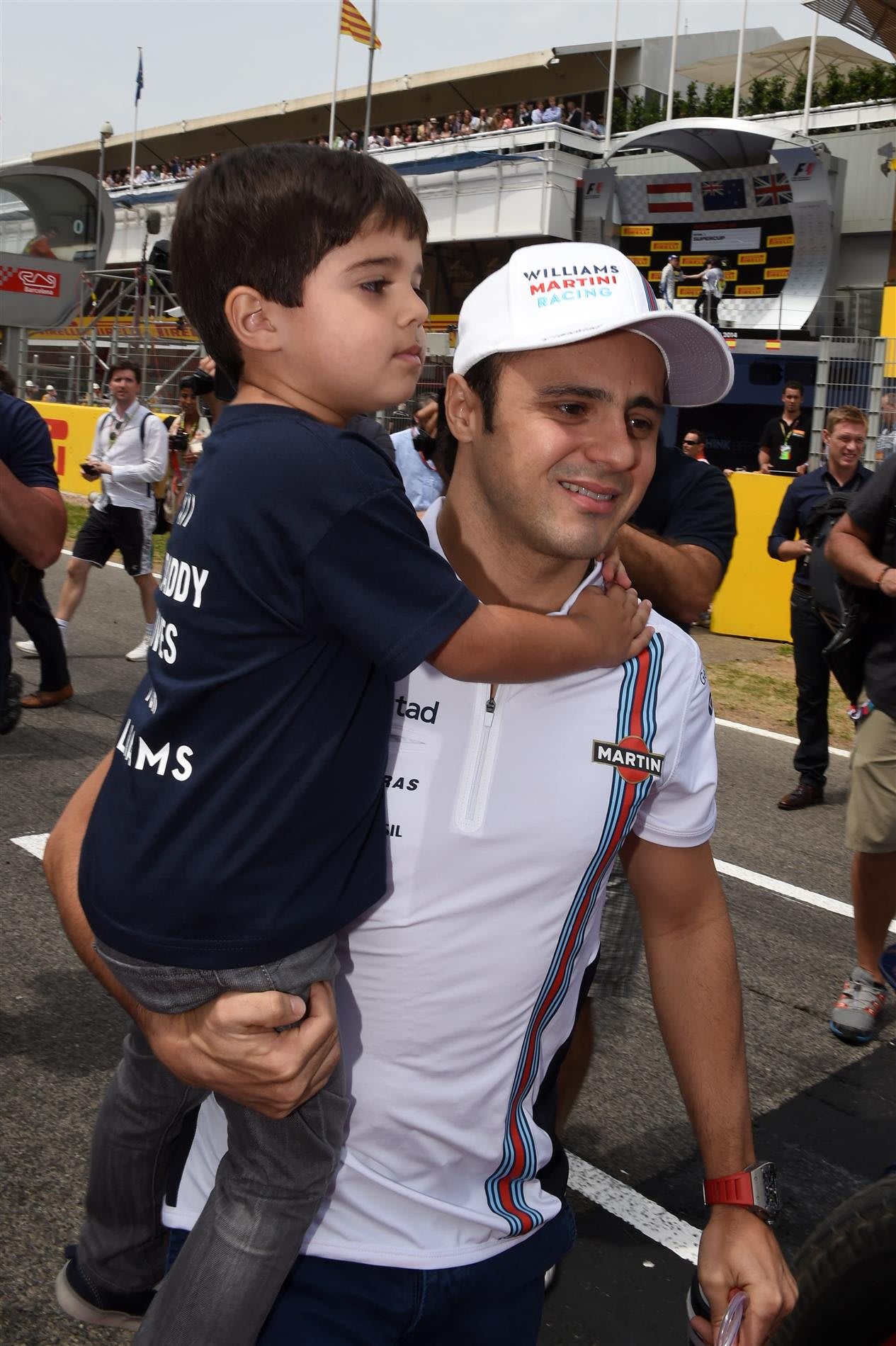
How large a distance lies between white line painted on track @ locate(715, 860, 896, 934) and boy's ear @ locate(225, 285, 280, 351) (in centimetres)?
450

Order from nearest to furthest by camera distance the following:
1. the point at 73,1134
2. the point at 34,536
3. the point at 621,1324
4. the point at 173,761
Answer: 1. the point at 173,761
2. the point at 621,1324
3. the point at 73,1134
4. the point at 34,536

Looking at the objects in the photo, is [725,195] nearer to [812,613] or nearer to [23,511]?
[812,613]

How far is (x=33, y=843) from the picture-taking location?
18.4 ft

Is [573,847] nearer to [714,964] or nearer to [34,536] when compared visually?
[714,964]

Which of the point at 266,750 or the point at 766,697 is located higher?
the point at 266,750

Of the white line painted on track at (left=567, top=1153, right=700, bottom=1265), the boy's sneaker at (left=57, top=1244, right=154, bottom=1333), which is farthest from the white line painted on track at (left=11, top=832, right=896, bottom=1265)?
the boy's sneaker at (left=57, top=1244, right=154, bottom=1333)

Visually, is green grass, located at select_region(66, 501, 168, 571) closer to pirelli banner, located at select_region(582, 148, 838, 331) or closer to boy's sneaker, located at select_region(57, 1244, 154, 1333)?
boy's sneaker, located at select_region(57, 1244, 154, 1333)

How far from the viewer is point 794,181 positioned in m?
28.2

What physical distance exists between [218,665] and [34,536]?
2.43m

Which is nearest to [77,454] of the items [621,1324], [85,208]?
[85,208]

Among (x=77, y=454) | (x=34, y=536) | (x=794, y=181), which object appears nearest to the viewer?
(x=34, y=536)

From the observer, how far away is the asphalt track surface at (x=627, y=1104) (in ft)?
9.72

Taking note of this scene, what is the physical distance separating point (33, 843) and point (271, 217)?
439cm

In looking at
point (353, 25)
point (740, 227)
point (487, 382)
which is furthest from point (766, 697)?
point (353, 25)
